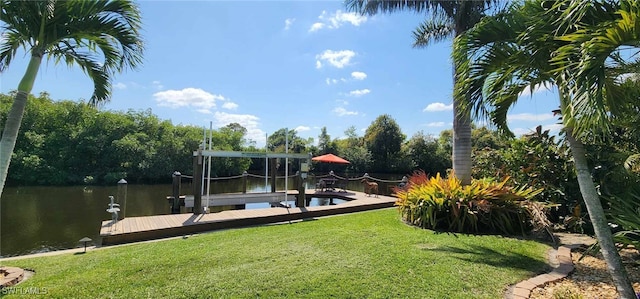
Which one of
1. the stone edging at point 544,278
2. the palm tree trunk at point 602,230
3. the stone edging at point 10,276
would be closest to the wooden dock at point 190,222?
the stone edging at point 10,276

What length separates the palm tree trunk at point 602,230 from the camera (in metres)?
2.56

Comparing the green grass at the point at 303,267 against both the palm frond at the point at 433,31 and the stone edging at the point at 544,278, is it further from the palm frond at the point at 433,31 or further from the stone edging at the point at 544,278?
the palm frond at the point at 433,31

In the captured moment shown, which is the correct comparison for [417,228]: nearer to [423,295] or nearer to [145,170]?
[423,295]

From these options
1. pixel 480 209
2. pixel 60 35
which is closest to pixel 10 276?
pixel 60 35

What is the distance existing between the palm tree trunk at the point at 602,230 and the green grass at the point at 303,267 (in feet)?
2.97

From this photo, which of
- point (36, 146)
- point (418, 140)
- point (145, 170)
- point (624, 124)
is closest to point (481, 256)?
point (624, 124)

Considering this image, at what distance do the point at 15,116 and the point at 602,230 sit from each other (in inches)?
213

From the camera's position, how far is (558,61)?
2.60 metres

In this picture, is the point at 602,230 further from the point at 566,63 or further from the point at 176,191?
the point at 176,191

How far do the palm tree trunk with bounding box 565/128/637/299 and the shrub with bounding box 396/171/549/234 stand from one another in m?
2.87

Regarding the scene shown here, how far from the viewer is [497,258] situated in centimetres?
415

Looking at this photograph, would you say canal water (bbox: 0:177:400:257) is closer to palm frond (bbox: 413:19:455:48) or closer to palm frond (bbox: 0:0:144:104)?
palm frond (bbox: 0:0:144:104)

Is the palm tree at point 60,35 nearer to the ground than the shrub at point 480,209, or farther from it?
farther from it

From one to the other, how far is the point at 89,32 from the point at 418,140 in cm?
3051
